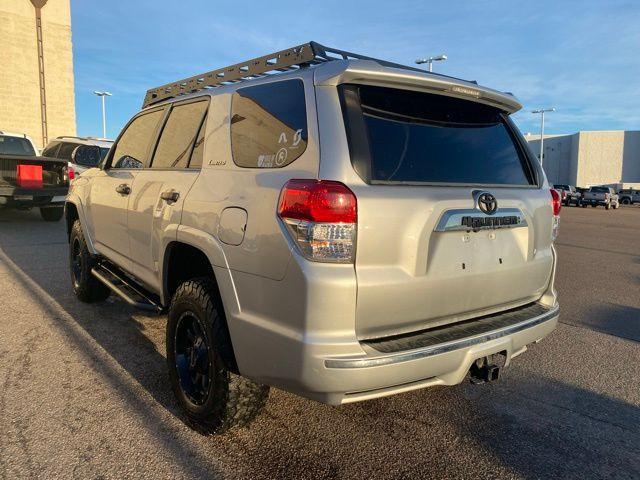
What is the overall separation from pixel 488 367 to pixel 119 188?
9.99 feet

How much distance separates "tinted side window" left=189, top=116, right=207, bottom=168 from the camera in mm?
3068

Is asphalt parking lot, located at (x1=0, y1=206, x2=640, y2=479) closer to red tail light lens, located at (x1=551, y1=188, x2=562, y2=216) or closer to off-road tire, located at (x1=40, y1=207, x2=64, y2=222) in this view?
red tail light lens, located at (x1=551, y1=188, x2=562, y2=216)

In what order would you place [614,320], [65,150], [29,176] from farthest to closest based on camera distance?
[65,150] → [29,176] → [614,320]

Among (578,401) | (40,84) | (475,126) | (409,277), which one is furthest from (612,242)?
(40,84)

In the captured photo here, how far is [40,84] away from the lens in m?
30.9

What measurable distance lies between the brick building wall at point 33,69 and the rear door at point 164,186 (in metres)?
31.6

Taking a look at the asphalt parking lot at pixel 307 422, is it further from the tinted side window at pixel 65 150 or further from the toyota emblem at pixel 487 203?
the tinted side window at pixel 65 150

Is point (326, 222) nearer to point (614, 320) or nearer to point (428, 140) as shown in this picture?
point (428, 140)

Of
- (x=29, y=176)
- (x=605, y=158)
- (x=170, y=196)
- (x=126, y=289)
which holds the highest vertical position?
(x=605, y=158)

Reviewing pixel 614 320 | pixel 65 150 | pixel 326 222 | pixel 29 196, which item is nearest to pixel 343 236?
pixel 326 222

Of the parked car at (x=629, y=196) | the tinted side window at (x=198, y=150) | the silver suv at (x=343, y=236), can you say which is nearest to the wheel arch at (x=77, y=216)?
the silver suv at (x=343, y=236)

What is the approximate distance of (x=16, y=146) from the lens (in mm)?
12070

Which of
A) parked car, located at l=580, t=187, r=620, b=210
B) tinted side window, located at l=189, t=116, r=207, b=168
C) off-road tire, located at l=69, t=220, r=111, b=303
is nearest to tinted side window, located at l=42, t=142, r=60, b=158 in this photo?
off-road tire, located at l=69, t=220, r=111, b=303

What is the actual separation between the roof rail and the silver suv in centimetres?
1
